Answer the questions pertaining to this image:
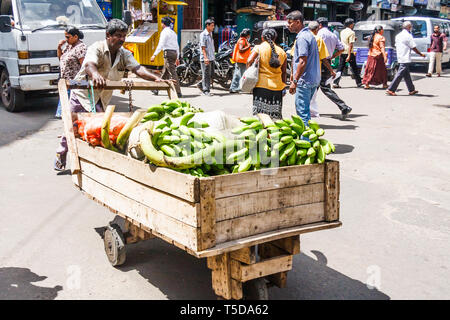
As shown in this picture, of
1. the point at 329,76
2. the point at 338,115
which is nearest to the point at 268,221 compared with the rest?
the point at 329,76

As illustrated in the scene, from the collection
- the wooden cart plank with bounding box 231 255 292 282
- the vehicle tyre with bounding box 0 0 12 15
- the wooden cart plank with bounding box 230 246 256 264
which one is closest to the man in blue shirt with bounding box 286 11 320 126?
the wooden cart plank with bounding box 231 255 292 282

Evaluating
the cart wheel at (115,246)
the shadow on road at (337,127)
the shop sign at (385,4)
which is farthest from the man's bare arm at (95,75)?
the shop sign at (385,4)

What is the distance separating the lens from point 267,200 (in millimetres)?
3035

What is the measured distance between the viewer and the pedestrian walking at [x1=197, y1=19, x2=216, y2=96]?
12.7m

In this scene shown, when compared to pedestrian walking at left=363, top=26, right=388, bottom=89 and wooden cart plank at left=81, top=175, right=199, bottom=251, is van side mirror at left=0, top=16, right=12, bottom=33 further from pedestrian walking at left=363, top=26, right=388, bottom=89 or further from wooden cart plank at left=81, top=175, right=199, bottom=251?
pedestrian walking at left=363, top=26, right=388, bottom=89

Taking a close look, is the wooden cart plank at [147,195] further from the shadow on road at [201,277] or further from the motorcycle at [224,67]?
the motorcycle at [224,67]

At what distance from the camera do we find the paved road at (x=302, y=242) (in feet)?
12.1

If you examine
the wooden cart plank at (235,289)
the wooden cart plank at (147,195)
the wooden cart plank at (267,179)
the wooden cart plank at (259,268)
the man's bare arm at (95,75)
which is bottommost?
the wooden cart plank at (235,289)

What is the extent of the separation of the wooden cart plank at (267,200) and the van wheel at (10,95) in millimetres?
8413

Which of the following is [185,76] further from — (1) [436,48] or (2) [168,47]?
(1) [436,48]

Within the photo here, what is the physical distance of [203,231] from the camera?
2.76 m

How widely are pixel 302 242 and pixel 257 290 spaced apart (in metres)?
1.47

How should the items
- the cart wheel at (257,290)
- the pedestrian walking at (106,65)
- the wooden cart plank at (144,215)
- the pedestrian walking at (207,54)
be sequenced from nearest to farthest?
the wooden cart plank at (144,215), the cart wheel at (257,290), the pedestrian walking at (106,65), the pedestrian walking at (207,54)

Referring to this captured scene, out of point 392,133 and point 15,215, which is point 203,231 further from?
point 392,133
